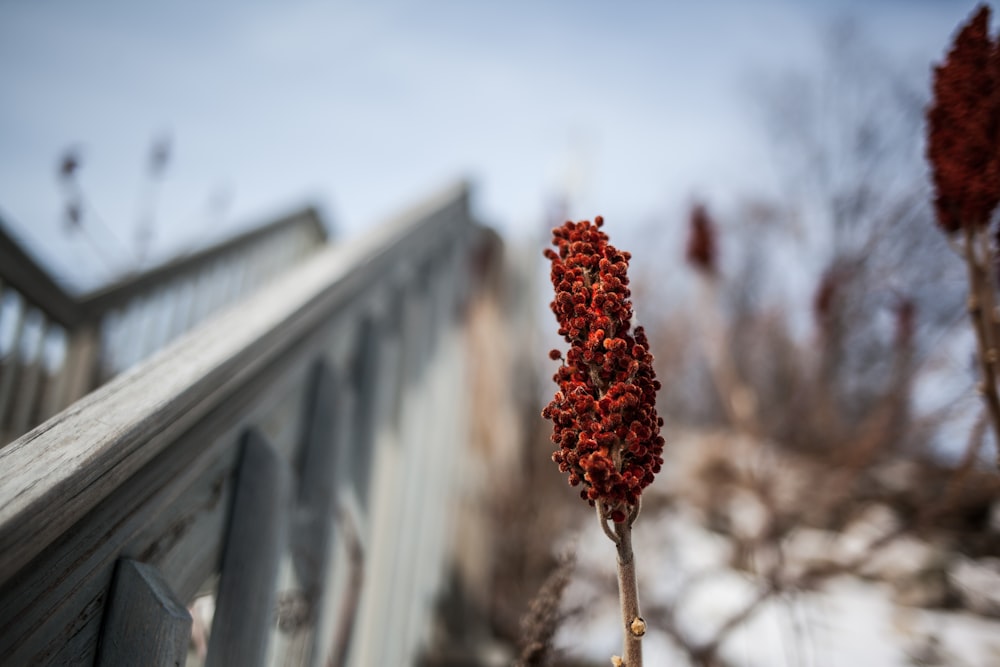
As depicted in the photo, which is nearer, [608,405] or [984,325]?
[608,405]

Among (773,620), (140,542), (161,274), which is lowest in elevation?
(140,542)

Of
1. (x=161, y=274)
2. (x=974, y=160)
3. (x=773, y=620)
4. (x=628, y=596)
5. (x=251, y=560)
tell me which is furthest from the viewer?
(x=773, y=620)

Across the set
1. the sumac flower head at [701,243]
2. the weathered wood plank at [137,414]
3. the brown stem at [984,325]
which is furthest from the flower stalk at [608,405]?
the sumac flower head at [701,243]

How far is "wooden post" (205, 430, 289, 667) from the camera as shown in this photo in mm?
1053

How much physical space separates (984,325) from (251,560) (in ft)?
4.53

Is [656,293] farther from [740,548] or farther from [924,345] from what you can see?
[740,548]

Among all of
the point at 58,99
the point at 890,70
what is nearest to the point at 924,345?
the point at 890,70

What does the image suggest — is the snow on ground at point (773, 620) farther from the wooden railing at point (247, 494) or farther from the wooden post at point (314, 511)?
the wooden post at point (314, 511)

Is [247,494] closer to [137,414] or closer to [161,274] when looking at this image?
[137,414]

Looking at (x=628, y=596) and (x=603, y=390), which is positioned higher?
(x=603, y=390)

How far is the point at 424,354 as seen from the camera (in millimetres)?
2578

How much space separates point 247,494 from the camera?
1127 millimetres

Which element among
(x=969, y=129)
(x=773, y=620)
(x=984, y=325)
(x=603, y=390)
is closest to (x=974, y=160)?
(x=969, y=129)

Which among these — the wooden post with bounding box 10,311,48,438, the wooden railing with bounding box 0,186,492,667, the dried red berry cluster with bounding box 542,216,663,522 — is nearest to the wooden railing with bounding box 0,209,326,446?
the wooden post with bounding box 10,311,48,438
